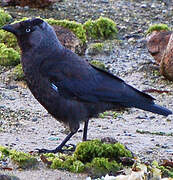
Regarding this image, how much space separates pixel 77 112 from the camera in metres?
6.60

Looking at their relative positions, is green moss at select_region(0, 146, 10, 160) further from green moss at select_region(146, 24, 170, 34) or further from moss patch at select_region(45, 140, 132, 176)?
green moss at select_region(146, 24, 170, 34)

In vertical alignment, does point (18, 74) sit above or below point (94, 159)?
below

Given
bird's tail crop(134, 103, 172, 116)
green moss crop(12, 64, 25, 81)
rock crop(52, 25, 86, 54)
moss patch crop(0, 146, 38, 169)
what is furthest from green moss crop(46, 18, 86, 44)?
moss patch crop(0, 146, 38, 169)

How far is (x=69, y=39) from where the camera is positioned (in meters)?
9.66

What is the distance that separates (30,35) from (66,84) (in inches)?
26.7

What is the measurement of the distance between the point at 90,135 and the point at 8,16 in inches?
177

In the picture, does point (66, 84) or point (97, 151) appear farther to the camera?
point (66, 84)

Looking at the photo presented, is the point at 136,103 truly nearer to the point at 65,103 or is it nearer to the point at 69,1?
the point at 65,103

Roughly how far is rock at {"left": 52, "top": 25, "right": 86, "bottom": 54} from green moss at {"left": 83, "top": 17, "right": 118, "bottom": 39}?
1.35 meters

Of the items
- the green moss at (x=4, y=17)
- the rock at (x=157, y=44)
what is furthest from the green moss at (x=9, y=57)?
the rock at (x=157, y=44)

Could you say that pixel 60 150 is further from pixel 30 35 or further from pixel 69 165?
pixel 30 35

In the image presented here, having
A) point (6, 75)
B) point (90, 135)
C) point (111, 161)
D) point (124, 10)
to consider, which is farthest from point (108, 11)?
point (111, 161)

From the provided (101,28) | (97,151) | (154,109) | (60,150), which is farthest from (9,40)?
(97,151)

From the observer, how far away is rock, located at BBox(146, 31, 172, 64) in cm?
974
